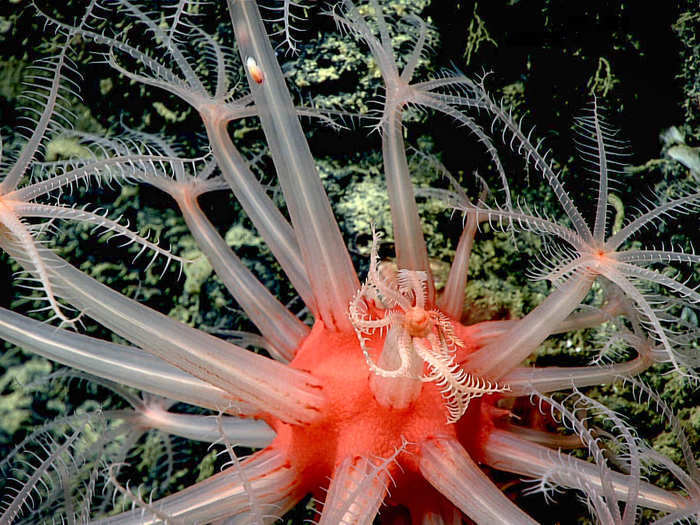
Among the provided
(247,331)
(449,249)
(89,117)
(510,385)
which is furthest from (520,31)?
(89,117)

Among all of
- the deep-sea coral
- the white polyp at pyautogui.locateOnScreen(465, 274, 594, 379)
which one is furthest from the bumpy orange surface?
the white polyp at pyautogui.locateOnScreen(465, 274, 594, 379)

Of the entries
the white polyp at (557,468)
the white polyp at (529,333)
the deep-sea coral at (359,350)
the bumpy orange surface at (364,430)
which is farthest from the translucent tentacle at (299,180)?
the white polyp at (557,468)

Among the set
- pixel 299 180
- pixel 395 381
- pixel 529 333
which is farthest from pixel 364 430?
pixel 299 180

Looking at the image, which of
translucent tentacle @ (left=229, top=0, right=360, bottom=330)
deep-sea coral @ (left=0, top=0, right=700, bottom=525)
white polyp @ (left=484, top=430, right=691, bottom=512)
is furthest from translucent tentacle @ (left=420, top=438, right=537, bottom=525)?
translucent tentacle @ (left=229, top=0, right=360, bottom=330)

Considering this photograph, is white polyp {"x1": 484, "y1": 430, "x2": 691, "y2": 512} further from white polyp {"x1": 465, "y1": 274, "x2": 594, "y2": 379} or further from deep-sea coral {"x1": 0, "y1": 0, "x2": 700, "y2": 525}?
white polyp {"x1": 465, "y1": 274, "x2": 594, "y2": 379}

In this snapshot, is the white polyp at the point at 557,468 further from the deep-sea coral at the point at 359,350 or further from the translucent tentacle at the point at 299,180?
the translucent tentacle at the point at 299,180

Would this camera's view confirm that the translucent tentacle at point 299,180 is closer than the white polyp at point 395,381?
No

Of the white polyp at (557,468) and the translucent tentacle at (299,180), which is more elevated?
the translucent tentacle at (299,180)

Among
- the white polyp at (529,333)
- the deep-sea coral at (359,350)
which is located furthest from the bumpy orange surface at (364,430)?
the white polyp at (529,333)

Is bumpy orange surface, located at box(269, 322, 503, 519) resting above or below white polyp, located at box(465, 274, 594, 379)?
below

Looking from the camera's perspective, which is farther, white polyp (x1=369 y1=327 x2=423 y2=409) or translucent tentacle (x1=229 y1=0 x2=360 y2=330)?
translucent tentacle (x1=229 y1=0 x2=360 y2=330)

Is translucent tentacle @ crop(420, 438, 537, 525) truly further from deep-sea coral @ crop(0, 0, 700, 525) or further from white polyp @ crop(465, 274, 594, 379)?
white polyp @ crop(465, 274, 594, 379)
